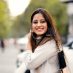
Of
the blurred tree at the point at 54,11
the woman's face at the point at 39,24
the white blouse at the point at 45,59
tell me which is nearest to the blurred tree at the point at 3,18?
the blurred tree at the point at 54,11

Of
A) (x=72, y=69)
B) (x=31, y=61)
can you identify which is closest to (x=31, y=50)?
(x=31, y=61)

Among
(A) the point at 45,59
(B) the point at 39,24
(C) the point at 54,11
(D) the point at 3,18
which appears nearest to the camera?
(A) the point at 45,59

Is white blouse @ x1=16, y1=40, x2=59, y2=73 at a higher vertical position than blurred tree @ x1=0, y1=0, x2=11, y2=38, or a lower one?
higher

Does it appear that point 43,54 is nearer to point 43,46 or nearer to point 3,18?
point 43,46

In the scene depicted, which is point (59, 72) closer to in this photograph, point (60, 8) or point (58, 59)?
point (58, 59)

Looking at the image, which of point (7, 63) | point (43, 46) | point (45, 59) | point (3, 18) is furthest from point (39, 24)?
point (3, 18)

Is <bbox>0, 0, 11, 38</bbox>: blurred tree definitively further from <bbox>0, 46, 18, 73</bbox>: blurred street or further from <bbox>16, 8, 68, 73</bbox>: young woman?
<bbox>16, 8, 68, 73</bbox>: young woman

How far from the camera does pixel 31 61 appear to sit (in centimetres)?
435

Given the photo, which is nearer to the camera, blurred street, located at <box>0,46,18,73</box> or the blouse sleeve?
the blouse sleeve

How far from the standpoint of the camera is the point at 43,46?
4.37 m

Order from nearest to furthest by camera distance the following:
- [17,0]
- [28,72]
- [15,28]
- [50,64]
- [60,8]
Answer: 1. [50,64]
2. [28,72]
3. [17,0]
4. [60,8]
5. [15,28]

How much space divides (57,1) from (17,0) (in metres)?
46.5

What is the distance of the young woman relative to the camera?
434 cm

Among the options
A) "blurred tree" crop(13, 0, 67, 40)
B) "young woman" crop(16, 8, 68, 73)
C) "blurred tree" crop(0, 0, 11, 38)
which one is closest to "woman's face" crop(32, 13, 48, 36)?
"young woman" crop(16, 8, 68, 73)
